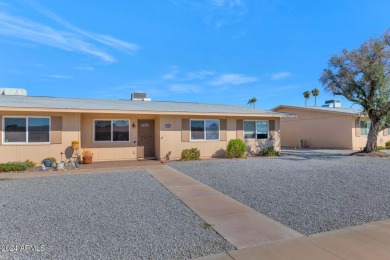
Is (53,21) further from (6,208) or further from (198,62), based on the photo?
(198,62)

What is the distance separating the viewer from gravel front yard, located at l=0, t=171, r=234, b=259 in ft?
11.3

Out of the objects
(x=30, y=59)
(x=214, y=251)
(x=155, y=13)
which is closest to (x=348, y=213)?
(x=214, y=251)

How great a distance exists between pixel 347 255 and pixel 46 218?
195 inches

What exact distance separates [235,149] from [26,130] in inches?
412

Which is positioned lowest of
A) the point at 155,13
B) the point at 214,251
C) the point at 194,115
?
the point at 214,251

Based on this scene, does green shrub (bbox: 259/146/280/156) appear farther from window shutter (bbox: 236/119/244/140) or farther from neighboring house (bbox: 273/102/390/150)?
neighboring house (bbox: 273/102/390/150)

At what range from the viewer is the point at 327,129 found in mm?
22047

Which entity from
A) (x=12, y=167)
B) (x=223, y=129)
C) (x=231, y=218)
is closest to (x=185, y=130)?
(x=223, y=129)

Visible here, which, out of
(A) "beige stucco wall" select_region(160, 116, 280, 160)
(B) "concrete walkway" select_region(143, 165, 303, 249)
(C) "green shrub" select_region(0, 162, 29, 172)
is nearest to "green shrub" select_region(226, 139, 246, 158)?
(A) "beige stucco wall" select_region(160, 116, 280, 160)

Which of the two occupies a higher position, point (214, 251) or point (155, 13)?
point (155, 13)

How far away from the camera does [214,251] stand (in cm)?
345

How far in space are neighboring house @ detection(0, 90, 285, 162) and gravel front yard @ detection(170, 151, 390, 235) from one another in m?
3.60

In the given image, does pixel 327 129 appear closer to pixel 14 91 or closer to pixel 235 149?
pixel 235 149

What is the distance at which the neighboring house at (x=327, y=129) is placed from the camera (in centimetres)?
2044
